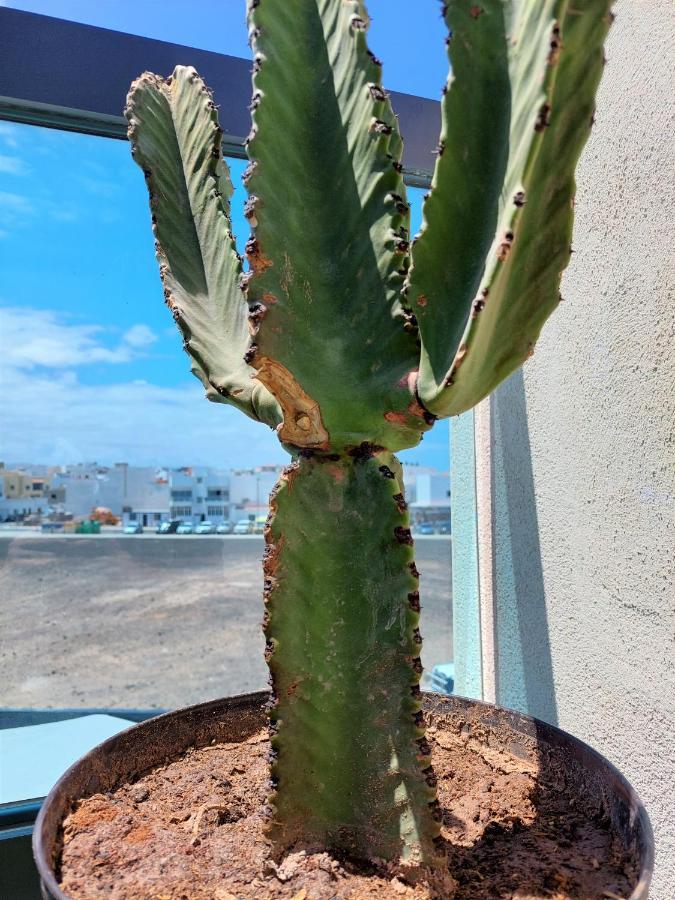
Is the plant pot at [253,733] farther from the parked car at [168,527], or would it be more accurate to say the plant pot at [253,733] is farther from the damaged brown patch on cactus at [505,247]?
the parked car at [168,527]

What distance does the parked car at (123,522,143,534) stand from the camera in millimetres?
1548

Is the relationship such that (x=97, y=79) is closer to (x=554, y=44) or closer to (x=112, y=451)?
(x=112, y=451)

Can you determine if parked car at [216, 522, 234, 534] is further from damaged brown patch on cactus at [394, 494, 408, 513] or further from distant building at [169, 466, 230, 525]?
damaged brown patch on cactus at [394, 494, 408, 513]

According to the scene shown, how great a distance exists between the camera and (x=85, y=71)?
37.8 inches

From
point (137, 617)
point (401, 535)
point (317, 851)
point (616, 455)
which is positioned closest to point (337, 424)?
point (401, 535)

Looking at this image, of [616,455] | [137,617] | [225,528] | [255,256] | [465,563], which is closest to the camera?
[255,256]

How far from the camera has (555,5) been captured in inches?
14.6

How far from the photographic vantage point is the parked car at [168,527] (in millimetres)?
1611

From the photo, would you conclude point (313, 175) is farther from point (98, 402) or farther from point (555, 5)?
point (98, 402)

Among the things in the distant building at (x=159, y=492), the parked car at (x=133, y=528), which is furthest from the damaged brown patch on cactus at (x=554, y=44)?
the parked car at (x=133, y=528)

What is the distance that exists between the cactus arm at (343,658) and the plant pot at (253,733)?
6.6 inches

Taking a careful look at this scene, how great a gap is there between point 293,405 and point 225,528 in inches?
43.8

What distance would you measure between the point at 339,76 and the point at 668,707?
77 centimetres

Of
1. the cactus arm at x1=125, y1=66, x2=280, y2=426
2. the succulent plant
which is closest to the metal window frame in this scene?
the cactus arm at x1=125, y1=66, x2=280, y2=426
